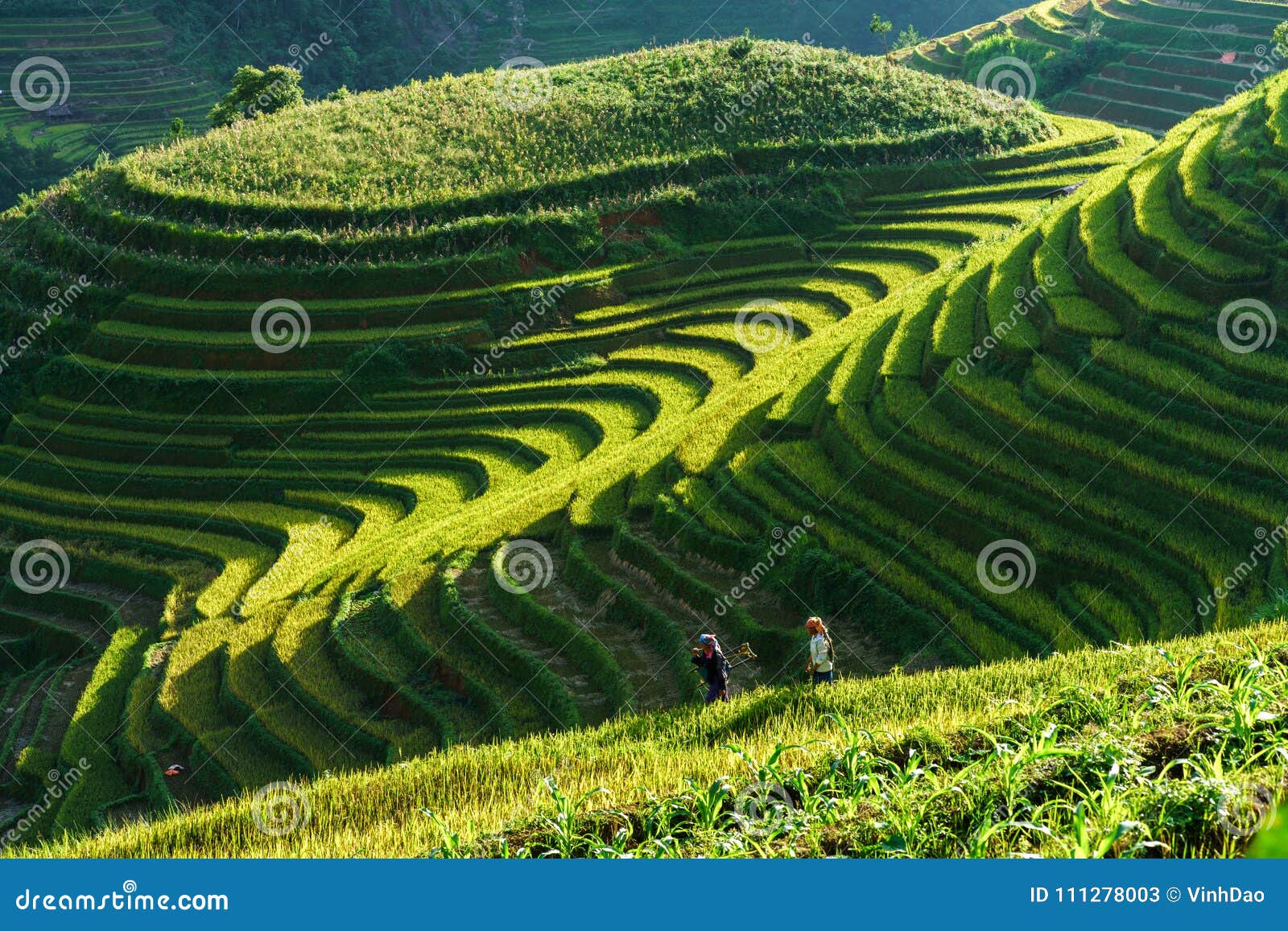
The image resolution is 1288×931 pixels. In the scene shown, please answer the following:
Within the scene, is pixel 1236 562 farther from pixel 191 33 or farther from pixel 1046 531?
pixel 191 33

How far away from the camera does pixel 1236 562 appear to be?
1340 cm

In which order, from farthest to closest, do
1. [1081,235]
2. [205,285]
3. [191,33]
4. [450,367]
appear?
[191,33], [205,285], [450,367], [1081,235]

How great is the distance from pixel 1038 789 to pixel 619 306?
84.0 feet

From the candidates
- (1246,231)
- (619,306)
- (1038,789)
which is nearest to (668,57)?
(619,306)

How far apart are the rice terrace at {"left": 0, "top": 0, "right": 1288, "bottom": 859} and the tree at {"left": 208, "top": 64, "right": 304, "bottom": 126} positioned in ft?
0.91
